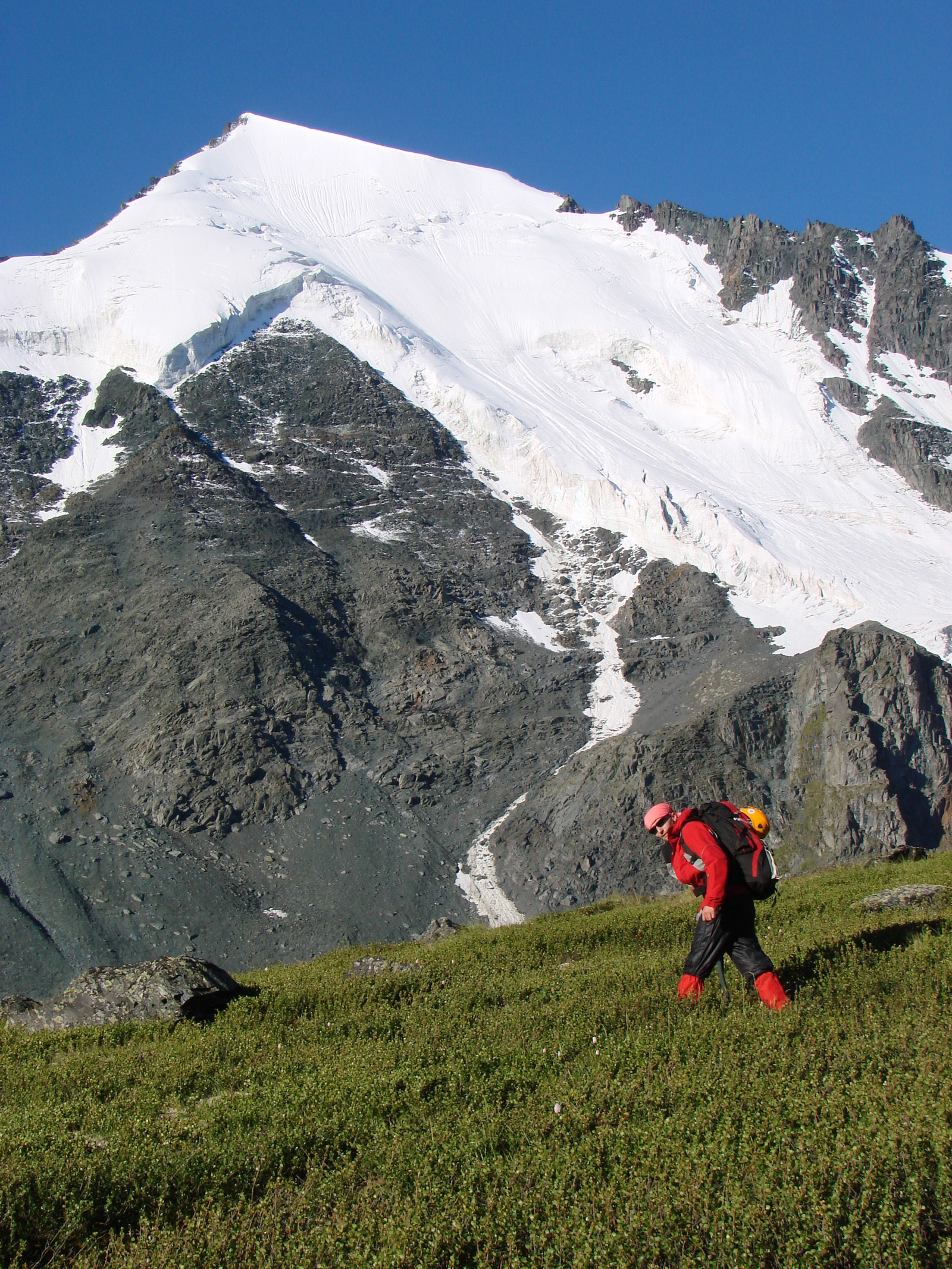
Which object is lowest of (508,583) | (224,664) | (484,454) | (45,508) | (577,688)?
(577,688)

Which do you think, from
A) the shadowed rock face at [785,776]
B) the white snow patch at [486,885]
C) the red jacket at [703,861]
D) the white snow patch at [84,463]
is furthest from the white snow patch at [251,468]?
the red jacket at [703,861]

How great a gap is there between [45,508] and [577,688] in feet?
158

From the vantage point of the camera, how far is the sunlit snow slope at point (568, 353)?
75.8 metres

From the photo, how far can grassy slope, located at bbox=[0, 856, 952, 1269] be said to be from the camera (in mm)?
3768

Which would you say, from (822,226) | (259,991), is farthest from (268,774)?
(822,226)

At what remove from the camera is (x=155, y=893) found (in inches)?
1612

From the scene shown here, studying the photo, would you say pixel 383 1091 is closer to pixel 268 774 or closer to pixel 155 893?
pixel 155 893

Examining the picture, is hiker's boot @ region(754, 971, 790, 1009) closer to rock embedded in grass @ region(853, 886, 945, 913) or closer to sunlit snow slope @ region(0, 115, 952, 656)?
rock embedded in grass @ region(853, 886, 945, 913)

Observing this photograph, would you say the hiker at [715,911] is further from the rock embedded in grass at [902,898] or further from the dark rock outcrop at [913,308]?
the dark rock outcrop at [913,308]

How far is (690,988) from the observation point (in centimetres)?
Result: 697

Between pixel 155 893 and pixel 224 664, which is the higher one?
pixel 224 664

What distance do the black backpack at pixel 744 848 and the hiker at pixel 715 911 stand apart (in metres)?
0.03

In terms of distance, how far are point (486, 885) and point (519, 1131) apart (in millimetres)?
42082

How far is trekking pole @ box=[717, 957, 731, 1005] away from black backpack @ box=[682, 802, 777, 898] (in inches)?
24.2
